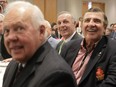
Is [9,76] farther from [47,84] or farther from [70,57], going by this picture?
[70,57]

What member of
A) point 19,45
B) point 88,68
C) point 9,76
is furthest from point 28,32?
point 88,68

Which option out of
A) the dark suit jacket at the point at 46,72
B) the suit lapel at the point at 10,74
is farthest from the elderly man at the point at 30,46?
the suit lapel at the point at 10,74

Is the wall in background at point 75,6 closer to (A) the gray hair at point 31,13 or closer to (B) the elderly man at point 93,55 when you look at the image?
(B) the elderly man at point 93,55

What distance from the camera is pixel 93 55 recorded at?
2.42 metres

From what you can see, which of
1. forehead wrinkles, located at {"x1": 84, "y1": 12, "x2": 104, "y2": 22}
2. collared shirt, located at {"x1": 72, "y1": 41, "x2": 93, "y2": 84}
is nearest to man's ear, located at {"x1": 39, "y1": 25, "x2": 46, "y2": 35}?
collared shirt, located at {"x1": 72, "y1": 41, "x2": 93, "y2": 84}

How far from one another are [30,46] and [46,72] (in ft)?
0.64

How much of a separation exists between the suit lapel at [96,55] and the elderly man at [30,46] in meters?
0.88

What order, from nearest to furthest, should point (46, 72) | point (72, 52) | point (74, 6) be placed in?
1. point (46, 72)
2. point (72, 52)
3. point (74, 6)

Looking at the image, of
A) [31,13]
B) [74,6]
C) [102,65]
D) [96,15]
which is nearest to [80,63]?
[102,65]

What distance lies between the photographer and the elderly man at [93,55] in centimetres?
228

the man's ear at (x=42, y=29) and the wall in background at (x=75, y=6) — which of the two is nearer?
the man's ear at (x=42, y=29)

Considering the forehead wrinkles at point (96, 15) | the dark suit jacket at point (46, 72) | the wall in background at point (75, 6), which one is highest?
the wall in background at point (75, 6)

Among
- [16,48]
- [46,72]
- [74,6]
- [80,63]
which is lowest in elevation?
[80,63]

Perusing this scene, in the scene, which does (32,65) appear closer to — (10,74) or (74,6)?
(10,74)
